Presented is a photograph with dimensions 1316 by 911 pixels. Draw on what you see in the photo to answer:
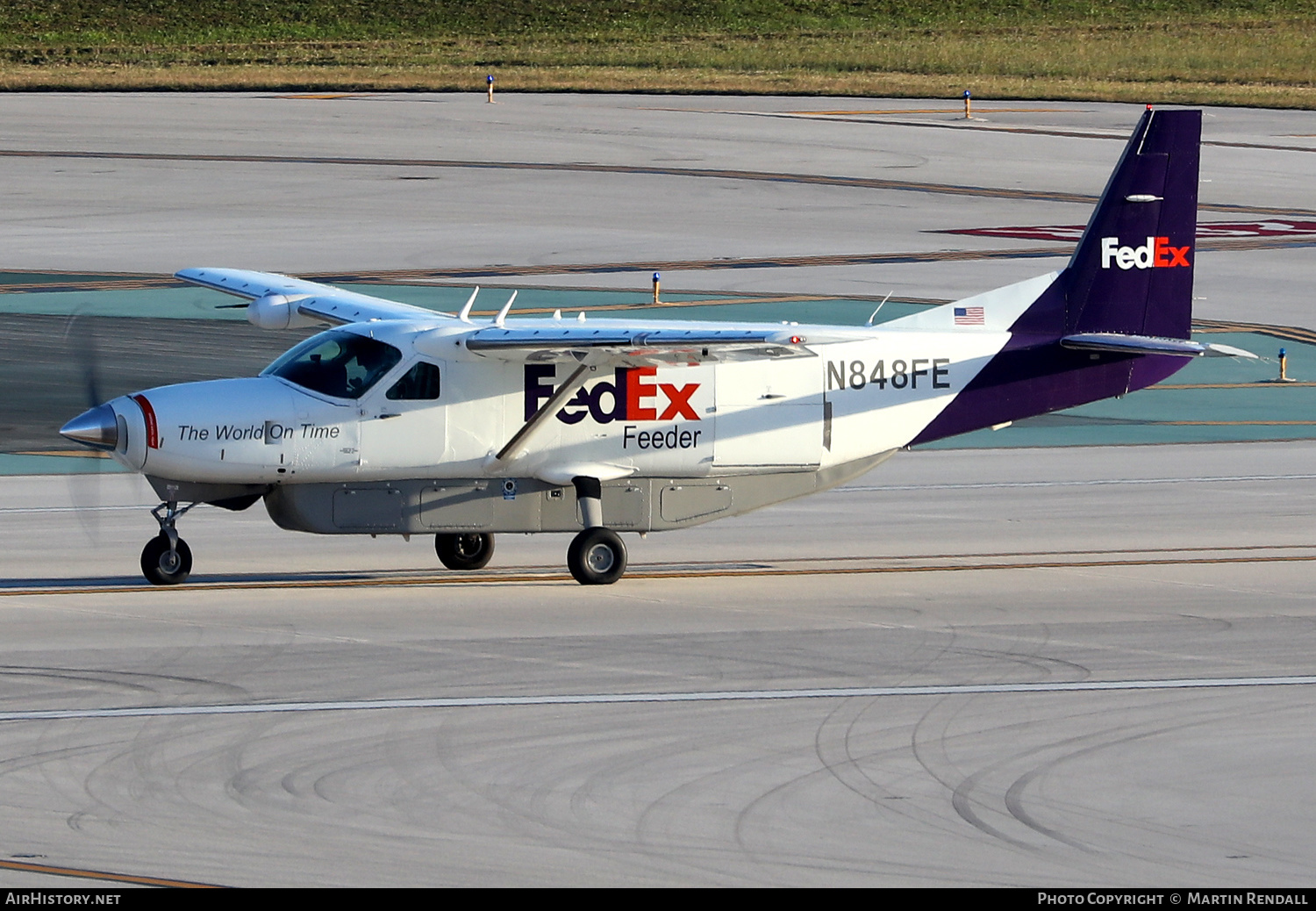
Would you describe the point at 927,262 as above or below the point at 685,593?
above

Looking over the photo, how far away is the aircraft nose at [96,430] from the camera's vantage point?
17.4 meters

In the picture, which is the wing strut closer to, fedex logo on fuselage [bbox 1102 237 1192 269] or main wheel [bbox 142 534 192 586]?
main wheel [bbox 142 534 192 586]

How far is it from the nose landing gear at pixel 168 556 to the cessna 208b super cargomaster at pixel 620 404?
0.02 metres

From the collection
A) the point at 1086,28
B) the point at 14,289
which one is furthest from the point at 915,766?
the point at 1086,28

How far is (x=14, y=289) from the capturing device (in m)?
34.9

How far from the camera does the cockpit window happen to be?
59.6ft

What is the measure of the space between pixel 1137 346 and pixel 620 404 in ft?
15.9

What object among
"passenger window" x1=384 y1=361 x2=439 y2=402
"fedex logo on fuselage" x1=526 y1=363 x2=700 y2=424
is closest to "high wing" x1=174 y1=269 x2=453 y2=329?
"passenger window" x1=384 y1=361 x2=439 y2=402

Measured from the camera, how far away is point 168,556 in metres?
18.2

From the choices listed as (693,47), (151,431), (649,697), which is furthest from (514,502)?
(693,47)

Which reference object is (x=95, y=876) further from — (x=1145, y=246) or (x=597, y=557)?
(x=1145, y=246)

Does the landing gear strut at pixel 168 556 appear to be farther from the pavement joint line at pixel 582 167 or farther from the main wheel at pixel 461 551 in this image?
the pavement joint line at pixel 582 167
